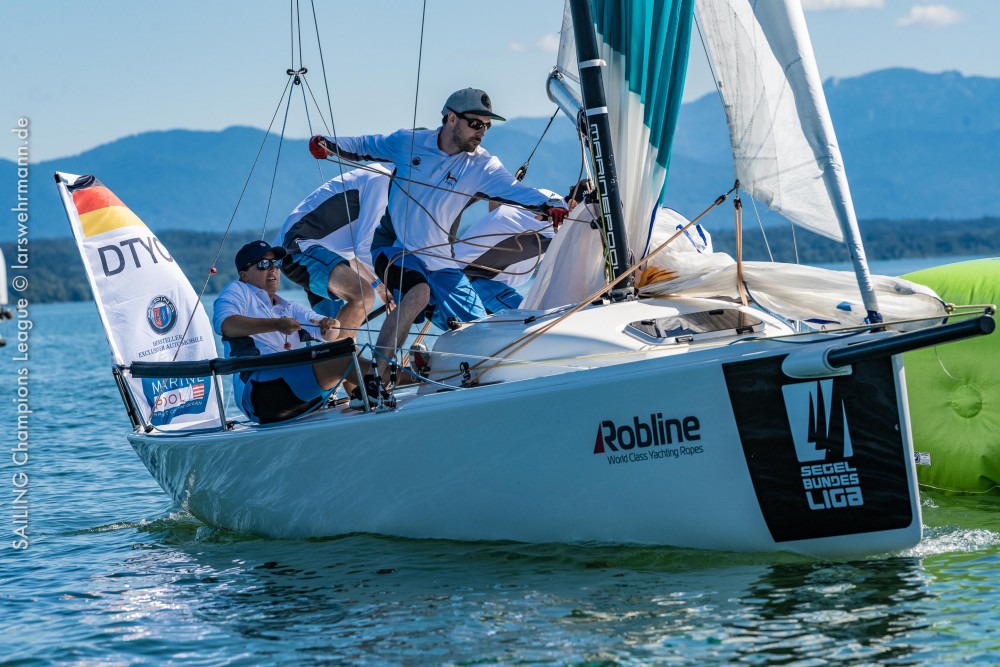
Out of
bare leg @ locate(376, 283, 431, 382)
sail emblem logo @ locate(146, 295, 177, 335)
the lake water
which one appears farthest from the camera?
sail emblem logo @ locate(146, 295, 177, 335)

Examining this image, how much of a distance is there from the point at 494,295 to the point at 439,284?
0.72m

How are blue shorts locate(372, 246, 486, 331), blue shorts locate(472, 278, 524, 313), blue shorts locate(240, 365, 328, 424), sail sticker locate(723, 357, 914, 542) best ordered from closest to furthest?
sail sticker locate(723, 357, 914, 542)
blue shorts locate(240, 365, 328, 424)
blue shorts locate(372, 246, 486, 331)
blue shorts locate(472, 278, 524, 313)

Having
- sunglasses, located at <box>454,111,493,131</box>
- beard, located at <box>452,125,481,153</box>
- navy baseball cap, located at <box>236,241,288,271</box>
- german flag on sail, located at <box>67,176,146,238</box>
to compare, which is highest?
german flag on sail, located at <box>67,176,146,238</box>

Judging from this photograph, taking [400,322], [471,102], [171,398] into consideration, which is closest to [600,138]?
[471,102]

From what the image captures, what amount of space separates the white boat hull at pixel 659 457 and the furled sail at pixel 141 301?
7.06 ft

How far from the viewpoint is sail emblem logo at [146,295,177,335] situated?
8047 mm

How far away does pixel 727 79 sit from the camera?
589cm

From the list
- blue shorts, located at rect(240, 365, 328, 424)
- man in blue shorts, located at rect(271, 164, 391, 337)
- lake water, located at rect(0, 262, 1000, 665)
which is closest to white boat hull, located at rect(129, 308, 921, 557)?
lake water, located at rect(0, 262, 1000, 665)

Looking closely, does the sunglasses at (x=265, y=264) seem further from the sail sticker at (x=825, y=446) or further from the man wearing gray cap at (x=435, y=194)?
the sail sticker at (x=825, y=446)

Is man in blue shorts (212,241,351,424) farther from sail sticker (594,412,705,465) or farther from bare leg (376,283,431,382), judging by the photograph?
sail sticker (594,412,705,465)

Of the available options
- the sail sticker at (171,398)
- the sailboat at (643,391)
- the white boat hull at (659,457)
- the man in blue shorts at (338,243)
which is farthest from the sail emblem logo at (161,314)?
the white boat hull at (659,457)

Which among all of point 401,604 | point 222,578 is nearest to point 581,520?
point 401,604

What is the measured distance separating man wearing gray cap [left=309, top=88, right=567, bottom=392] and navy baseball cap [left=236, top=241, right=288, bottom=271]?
57cm

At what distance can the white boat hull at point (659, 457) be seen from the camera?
517cm
